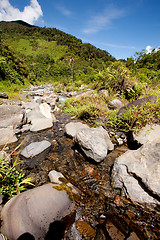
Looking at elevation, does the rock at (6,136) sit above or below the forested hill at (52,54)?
below

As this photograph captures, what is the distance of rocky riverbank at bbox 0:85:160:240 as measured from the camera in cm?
134

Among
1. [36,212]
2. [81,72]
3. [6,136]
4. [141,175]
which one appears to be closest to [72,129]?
[6,136]

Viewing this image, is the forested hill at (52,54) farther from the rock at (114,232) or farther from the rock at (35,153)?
the rock at (114,232)

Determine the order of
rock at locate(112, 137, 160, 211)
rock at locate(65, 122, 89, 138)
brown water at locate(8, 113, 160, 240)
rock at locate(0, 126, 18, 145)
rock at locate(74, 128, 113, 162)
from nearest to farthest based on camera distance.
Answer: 1. brown water at locate(8, 113, 160, 240)
2. rock at locate(112, 137, 160, 211)
3. rock at locate(74, 128, 113, 162)
4. rock at locate(0, 126, 18, 145)
5. rock at locate(65, 122, 89, 138)

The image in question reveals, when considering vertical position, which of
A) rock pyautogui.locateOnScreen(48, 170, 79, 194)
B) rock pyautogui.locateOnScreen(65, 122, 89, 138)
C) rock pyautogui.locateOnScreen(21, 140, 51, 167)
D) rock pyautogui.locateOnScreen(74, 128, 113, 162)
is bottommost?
rock pyautogui.locateOnScreen(21, 140, 51, 167)

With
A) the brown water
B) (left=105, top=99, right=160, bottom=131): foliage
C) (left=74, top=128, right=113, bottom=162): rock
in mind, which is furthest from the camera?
(left=105, top=99, right=160, bottom=131): foliage

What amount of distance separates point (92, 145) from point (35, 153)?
5.35ft

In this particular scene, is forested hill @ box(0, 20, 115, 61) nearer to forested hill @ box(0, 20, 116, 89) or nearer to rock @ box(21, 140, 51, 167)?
forested hill @ box(0, 20, 116, 89)

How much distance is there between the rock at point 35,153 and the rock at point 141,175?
1922mm

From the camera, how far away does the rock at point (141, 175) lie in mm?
1720

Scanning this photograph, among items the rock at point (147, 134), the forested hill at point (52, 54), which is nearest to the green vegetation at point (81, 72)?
the forested hill at point (52, 54)

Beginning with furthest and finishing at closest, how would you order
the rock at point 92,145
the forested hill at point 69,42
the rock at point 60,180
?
the forested hill at point 69,42 < the rock at point 92,145 < the rock at point 60,180

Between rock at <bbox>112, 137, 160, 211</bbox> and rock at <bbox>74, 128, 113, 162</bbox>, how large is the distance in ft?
1.34

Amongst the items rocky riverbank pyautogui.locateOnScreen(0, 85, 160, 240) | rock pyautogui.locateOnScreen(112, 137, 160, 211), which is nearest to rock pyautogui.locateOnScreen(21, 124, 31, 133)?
rocky riverbank pyautogui.locateOnScreen(0, 85, 160, 240)
